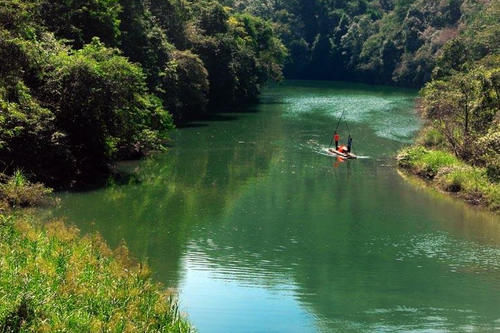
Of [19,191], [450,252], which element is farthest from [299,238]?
[19,191]

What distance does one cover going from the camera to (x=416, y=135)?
51.0 m

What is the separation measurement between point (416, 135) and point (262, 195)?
22166 millimetres

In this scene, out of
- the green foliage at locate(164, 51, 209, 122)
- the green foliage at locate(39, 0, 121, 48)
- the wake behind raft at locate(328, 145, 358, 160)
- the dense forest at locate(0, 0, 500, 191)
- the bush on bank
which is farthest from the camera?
the green foliage at locate(164, 51, 209, 122)

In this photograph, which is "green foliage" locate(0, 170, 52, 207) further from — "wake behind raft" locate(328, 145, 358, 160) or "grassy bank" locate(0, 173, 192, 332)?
"wake behind raft" locate(328, 145, 358, 160)

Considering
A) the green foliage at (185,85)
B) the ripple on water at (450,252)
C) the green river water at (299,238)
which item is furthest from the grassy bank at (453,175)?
the green foliage at (185,85)

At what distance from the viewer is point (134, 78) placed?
32.3 m

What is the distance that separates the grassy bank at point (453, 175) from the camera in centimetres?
3011

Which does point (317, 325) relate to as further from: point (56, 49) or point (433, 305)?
point (56, 49)

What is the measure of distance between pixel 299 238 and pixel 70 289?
12.2m

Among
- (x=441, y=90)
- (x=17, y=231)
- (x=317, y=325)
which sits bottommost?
(x=317, y=325)

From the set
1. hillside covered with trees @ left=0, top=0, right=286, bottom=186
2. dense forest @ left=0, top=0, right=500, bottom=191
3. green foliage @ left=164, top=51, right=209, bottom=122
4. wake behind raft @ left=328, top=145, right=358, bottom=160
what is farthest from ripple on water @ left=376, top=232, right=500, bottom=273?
green foliage @ left=164, top=51, right=209, bottom=122

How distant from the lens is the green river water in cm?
1848

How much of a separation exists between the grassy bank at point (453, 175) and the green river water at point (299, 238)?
2.90 ft

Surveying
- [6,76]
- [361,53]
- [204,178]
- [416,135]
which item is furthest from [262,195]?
[361,53]
